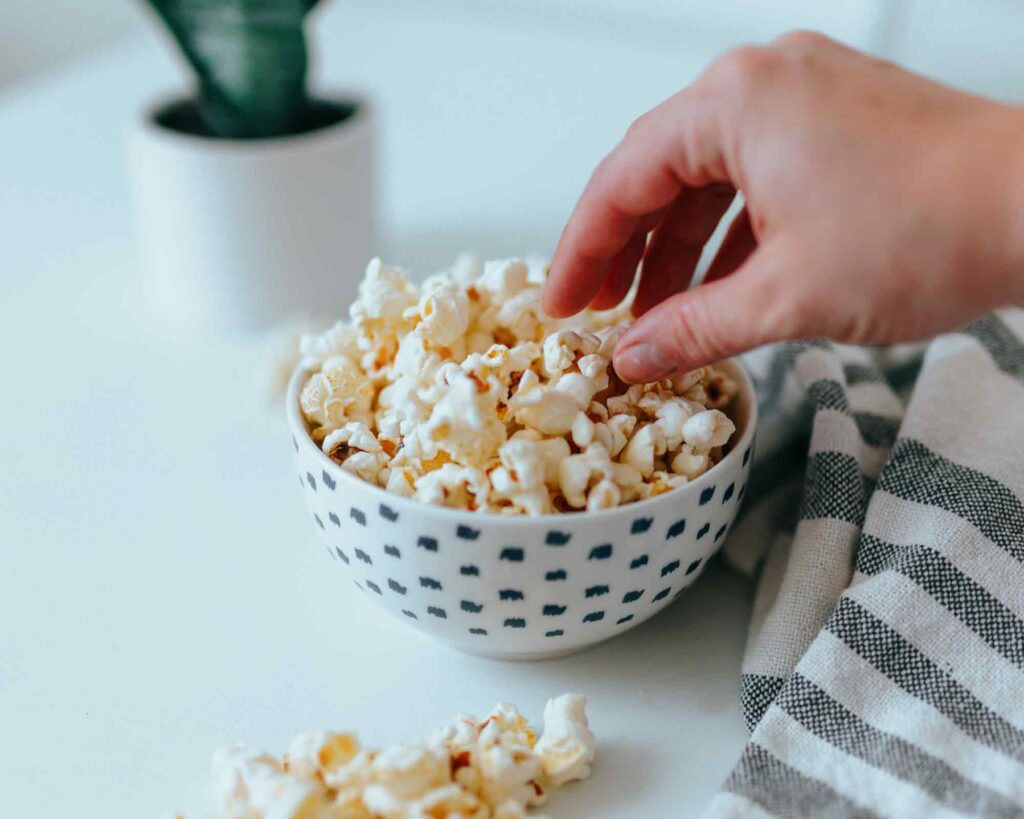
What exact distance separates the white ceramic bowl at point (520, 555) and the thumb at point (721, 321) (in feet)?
0.20

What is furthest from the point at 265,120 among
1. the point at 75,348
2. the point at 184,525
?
the point at 184,525

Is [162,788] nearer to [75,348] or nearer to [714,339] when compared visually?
[714,339]

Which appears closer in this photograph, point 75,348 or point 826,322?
point 826,322

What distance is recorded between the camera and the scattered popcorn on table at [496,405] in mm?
557

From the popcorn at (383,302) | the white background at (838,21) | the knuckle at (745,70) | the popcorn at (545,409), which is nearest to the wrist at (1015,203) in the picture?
the knuckle at (745,70)

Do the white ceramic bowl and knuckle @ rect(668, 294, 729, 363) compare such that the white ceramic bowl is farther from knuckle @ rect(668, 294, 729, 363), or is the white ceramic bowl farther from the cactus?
the cactus

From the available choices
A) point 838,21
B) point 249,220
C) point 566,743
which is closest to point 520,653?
point 566,743

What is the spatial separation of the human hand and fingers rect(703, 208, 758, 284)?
13 centimetres

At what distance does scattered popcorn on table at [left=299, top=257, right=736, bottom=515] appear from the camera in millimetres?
557

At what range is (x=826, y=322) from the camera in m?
0.53

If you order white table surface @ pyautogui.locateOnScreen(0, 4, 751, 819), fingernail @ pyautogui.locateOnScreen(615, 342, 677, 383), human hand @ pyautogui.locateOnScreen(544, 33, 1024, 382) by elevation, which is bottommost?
white table surface @ pyautogui.locateOnScreen(0, 4, 751, 819)

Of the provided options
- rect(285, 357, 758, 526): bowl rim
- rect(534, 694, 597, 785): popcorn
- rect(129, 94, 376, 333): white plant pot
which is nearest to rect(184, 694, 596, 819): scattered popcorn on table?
rect(534, 694, 597, 785): popcorn

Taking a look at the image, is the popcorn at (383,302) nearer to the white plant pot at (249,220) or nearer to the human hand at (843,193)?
the human hand at (843,193)

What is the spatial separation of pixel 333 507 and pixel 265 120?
1.76ft
